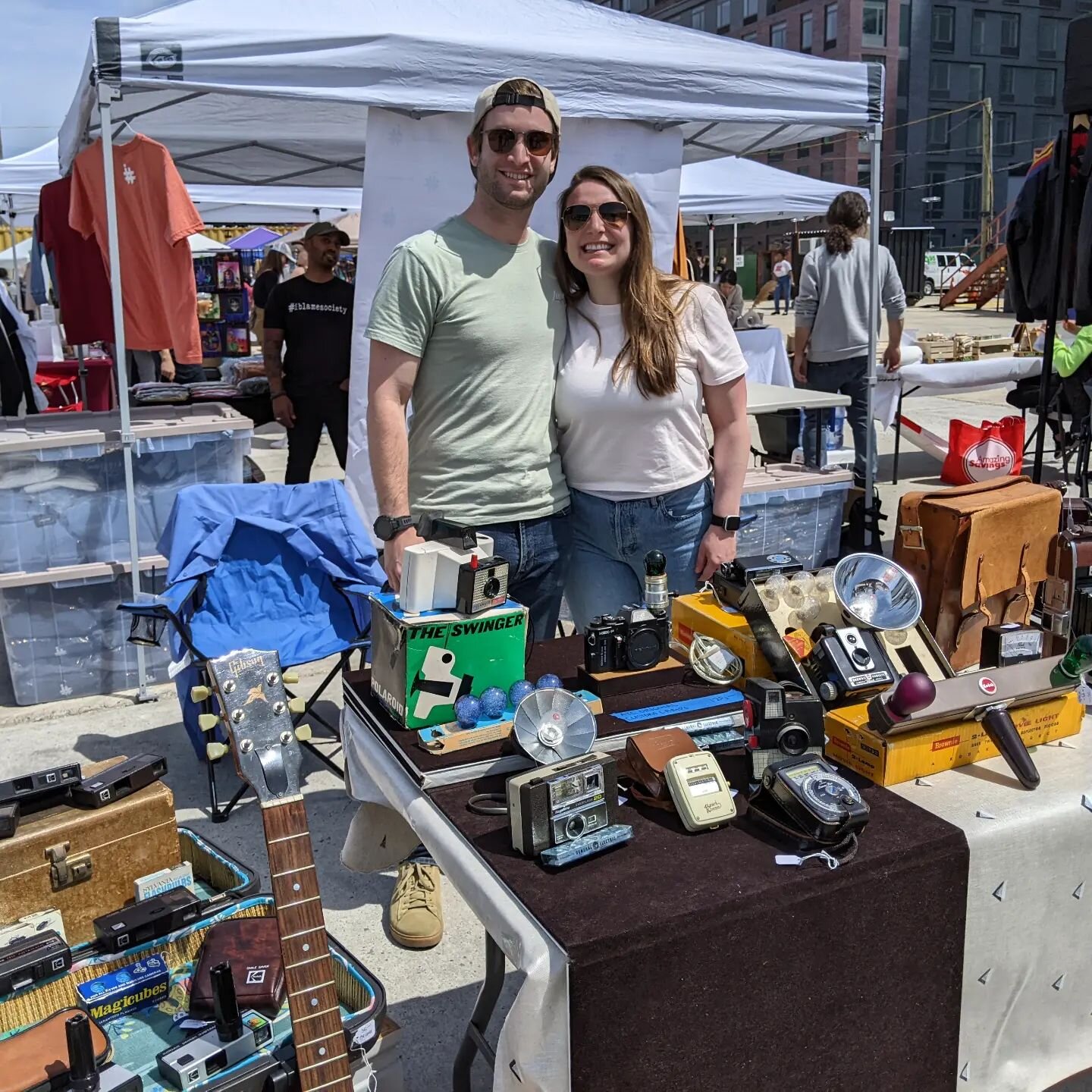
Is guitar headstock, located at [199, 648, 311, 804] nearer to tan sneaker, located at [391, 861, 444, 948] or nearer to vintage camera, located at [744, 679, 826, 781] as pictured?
vintage camera, located at [744, 679, 826, 781]

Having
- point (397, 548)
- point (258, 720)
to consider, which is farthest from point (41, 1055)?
point (397, 548)

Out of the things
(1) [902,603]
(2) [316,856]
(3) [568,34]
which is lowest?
(2) [316,856]

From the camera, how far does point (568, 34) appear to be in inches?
159

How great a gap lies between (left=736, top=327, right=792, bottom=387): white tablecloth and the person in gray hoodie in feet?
4.96

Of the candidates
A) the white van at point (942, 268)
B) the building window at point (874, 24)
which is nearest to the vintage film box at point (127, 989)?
the white van at point (942, 268)

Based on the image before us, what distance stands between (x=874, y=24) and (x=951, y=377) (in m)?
45.3

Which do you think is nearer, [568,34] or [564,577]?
[564,577]

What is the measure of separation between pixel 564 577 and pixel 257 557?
1434 millimetres

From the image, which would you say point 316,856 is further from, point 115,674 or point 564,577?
point 115,674

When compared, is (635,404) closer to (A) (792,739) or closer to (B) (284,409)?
(A) (792,739)

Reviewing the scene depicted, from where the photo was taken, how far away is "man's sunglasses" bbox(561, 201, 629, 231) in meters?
2.15

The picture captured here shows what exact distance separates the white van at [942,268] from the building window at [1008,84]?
65.8ft

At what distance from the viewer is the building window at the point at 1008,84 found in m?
48.1

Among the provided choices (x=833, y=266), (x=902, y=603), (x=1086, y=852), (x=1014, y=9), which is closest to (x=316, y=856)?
(x=902, y=603)
